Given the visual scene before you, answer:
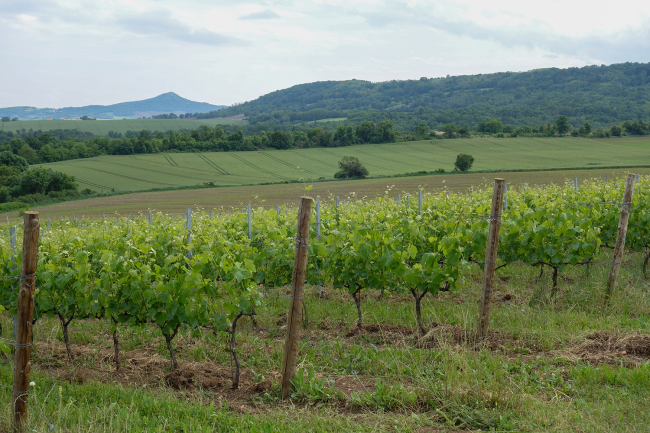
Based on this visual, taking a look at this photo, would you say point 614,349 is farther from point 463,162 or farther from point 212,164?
point 212,164

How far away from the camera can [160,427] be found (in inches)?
146

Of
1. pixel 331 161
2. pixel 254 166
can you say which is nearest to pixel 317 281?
pixel 254 166

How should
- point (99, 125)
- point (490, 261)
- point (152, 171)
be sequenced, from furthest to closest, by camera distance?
1. point (99, 125)
2. point (152, 171)
3. point (490, 261)

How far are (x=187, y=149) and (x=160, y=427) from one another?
261 ft

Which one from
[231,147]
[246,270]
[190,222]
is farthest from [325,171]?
[246,270]

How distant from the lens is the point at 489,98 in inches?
5664

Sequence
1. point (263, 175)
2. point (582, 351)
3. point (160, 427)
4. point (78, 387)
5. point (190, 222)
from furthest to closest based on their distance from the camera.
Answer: point (263, 175) < point (190, 222) < point (582, 351) < point (78, 387) < point (160, 427)

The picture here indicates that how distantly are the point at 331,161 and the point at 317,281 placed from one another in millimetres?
62399

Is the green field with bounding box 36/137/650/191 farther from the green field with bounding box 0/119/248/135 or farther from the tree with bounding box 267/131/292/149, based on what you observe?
the green field with bounding box 0/119/248/135

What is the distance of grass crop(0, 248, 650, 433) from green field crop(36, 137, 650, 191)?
49.0 m

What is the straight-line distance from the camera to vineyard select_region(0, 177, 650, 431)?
4.78m

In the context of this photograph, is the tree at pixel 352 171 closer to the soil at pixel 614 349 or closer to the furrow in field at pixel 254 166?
the furrow in field at pixel 254 166

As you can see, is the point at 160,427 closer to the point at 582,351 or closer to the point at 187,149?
the point at 582,351

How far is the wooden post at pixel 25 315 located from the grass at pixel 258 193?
31.1 metres
